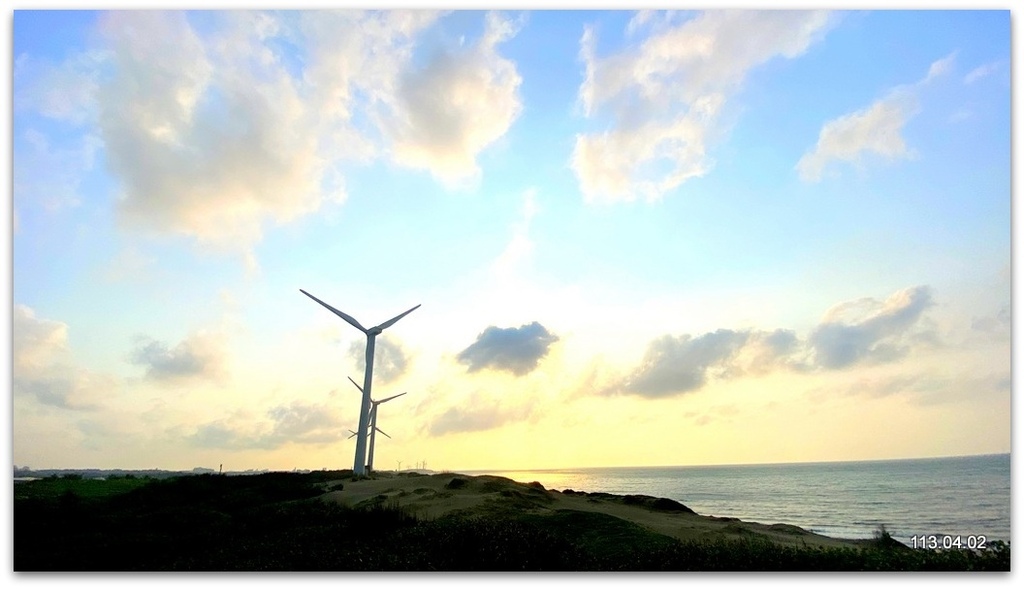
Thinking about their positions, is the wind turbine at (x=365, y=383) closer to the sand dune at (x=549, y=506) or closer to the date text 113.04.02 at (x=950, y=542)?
the sand dune at (x=549, y=506)

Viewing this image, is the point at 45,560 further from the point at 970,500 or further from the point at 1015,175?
the point at 970,500

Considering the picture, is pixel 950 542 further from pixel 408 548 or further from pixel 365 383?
pixel 365 383

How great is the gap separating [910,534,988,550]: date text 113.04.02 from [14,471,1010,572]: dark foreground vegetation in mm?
279

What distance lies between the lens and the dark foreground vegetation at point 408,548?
1438 centimetres

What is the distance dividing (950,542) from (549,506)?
1334 centimetres

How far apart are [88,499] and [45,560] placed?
1551 cm

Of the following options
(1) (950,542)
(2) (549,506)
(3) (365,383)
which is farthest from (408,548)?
(3) (365,383)

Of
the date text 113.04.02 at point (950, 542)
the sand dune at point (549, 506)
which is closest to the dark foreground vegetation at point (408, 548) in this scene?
the date text 113.04.02 at point (950, 542)

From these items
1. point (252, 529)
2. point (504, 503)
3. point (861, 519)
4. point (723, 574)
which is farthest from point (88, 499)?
point (861, 519)

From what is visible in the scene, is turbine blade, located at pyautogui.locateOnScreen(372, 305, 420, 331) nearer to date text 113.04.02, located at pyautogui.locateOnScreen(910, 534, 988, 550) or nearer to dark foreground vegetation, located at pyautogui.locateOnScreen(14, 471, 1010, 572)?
dark foreground vegetation, located at pyautogui.locateOnScreen(14, 471, 1010, 572)

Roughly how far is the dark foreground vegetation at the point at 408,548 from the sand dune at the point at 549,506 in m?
1.92

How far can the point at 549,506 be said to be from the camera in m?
24.8

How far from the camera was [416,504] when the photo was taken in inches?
974

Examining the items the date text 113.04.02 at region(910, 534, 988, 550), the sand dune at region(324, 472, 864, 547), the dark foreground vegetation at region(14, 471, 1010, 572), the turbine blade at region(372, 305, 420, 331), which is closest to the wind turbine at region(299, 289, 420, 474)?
the turbine blade at region(372, 305, 420, 331)
